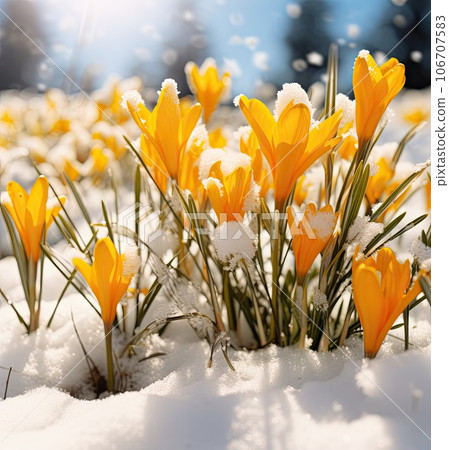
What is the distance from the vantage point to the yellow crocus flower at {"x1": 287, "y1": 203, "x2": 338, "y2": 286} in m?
0.59

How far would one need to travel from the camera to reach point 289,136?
1.85 ft

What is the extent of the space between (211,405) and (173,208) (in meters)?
0.29

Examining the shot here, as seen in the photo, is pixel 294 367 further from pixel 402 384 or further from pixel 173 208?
pixel 173 208

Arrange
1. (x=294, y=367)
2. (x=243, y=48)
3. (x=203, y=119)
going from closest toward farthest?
1. (x=294, y=367)
2. (x=203, y=119)
3. (x=243, y=48)

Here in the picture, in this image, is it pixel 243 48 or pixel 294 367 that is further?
pixel 243 48

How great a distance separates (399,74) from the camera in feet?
1.88

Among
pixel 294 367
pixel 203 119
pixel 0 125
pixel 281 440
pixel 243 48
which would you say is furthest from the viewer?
pixel 0 125

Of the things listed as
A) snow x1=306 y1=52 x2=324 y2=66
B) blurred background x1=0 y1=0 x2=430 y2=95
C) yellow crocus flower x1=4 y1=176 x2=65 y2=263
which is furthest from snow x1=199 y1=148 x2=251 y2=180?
snow x1=306 y1=52 x2=324 y2=66

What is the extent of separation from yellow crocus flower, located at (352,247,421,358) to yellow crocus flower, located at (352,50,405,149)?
16 centimetres

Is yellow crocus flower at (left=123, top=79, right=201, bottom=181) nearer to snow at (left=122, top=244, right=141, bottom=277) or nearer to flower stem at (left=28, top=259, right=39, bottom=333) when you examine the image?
snow at (left=122, top=244, right=141, bottom=277)

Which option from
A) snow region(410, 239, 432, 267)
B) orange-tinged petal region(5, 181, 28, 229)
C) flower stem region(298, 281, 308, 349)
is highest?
orange-tinged petal region(5, 181, 28, 229)

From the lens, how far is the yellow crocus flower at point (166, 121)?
620 millimetres
